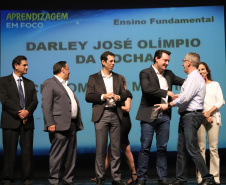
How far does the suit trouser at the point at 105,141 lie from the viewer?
5172 mm

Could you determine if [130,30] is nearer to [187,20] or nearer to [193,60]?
[187,20]

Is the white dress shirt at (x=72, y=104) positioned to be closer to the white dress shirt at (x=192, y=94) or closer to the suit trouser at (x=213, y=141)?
the white dress shirt at (x=192, y=94)

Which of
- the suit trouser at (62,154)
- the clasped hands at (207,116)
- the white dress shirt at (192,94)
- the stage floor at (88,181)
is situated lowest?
the stage floor at (88,181)

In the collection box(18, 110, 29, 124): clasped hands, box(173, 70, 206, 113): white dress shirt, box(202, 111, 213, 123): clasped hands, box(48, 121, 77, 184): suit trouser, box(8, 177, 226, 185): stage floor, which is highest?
A: box(173, 70, 206, 113): white dress shirt

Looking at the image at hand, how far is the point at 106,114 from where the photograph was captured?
5230 mm

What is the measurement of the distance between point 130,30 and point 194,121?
2545mm

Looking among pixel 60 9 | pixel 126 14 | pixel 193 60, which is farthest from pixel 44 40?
pixel 193 60

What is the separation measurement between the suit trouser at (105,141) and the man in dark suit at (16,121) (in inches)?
37.8

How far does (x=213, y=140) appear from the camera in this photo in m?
5.54

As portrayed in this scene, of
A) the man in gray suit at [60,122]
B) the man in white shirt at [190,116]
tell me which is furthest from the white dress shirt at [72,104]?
the man in white shirt at [190,116]

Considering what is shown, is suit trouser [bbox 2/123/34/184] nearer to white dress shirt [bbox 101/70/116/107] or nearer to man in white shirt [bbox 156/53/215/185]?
white dress shirt [bbox 101/70/116/107]

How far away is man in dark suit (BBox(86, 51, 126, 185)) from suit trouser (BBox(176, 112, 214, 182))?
2.60ft

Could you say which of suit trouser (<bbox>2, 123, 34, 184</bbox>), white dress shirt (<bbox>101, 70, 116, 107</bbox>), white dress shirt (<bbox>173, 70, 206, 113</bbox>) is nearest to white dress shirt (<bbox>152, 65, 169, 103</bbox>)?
white dress shirt (<bbox>173, 70, 206, 113</bbox>)

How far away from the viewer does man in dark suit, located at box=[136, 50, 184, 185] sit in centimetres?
517
